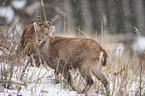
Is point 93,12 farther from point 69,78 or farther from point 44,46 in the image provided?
point 69,78

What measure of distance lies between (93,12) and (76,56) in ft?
33.8

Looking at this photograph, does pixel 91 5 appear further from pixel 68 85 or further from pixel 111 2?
pixel 68 85

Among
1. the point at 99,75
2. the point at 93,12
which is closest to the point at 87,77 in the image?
the point at 99,75

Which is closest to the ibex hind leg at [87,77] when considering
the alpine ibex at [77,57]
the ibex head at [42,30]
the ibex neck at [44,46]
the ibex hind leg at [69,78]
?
the alpine ibex at [77,57]

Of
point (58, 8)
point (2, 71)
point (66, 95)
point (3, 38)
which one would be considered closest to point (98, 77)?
point (66, 95)

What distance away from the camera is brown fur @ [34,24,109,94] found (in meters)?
4.22

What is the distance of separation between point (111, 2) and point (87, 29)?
8.92 ft

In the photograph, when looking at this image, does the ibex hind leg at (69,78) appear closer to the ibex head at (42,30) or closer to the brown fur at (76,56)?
the brown fur at (76,56)

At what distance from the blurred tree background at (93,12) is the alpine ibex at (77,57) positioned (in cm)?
796

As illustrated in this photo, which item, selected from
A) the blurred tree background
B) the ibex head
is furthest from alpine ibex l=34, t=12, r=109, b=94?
the blurred tree background

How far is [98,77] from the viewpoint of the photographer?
175 inches

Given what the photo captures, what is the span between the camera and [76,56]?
14.5 ft

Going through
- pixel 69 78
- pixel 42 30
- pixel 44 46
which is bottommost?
pixel 69 78

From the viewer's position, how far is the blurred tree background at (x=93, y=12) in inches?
498
